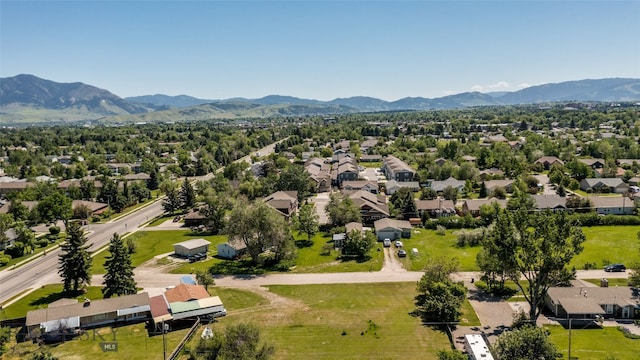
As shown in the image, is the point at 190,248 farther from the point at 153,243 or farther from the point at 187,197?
the point at 187,197

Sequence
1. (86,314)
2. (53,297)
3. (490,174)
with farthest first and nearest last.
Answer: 1. (490,174)
2. (53,297)
3. (86,314)

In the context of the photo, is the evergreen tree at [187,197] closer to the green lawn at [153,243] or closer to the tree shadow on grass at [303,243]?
the green lawn at [153,243]

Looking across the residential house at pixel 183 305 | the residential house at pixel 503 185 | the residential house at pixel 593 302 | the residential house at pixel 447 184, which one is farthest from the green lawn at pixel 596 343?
the residential house at pixel 447 184

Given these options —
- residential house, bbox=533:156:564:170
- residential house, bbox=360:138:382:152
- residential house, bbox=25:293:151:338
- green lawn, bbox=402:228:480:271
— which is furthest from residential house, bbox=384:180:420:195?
residential house, bbox=360:138:382:152

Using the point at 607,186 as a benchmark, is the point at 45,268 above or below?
below

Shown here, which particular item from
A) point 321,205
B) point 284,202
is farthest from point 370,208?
point 321,205
